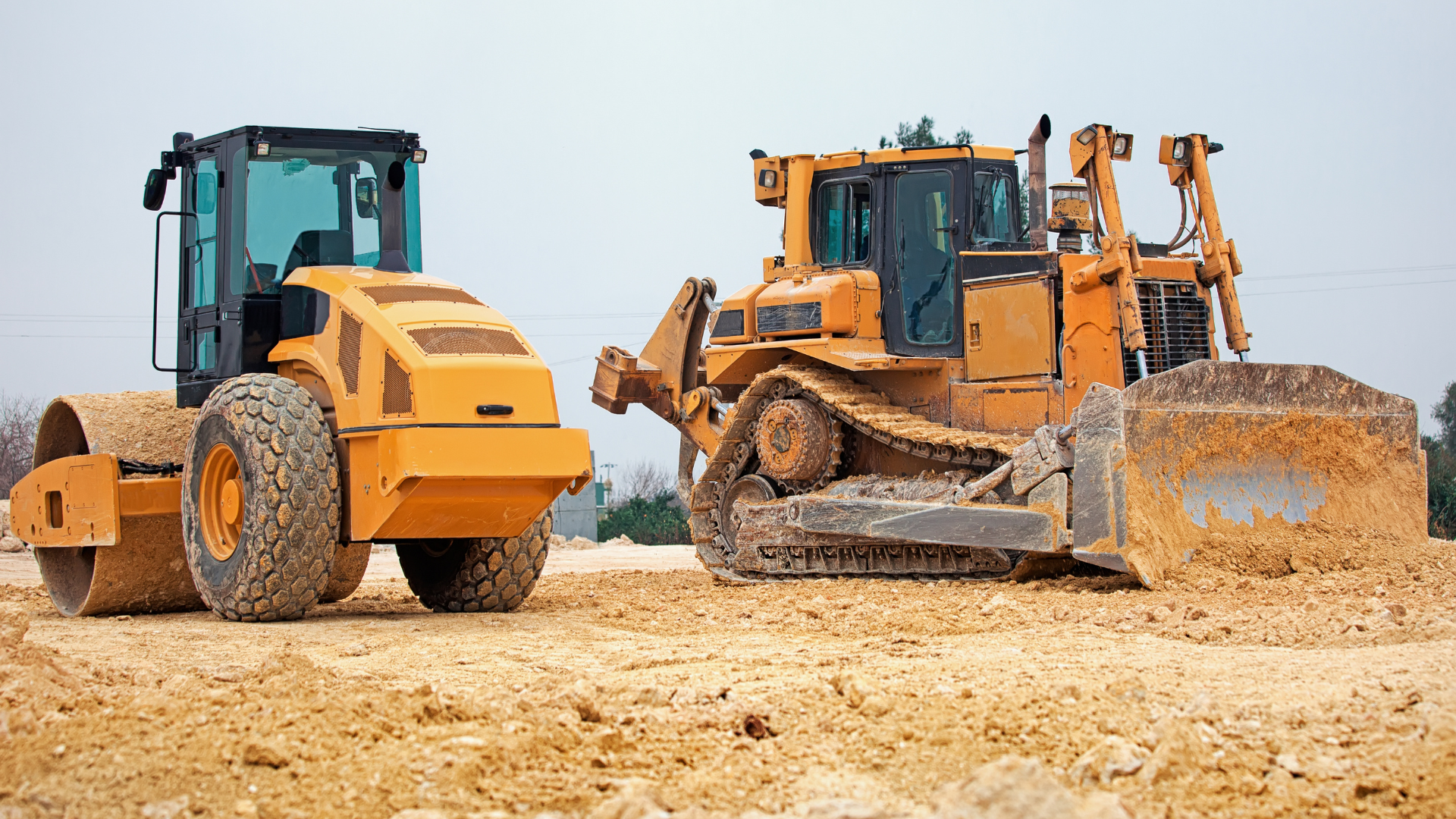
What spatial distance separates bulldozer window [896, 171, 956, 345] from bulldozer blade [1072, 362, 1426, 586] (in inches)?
97.4

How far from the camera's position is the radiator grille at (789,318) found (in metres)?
10.8

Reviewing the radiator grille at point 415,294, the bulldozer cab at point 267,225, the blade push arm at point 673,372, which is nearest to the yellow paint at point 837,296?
the blade push arm at point 673,372

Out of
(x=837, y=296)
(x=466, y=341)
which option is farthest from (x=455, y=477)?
(x=837, y=296)

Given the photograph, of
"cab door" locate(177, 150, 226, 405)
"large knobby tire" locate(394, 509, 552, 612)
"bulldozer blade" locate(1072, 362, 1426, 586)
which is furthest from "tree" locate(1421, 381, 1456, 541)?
"cab door" locate(177, 150, 226, 405)

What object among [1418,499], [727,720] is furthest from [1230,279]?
[727,720]

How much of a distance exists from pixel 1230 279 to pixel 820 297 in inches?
119

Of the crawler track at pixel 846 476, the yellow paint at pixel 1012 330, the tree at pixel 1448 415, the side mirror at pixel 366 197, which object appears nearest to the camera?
the side mirror at pixel 366 197

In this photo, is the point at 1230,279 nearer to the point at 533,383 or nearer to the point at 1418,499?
the point at 1418,499

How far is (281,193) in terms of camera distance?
8.16m

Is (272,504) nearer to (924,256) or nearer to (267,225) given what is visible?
(267,225)

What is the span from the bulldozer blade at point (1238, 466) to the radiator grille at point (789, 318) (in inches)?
122

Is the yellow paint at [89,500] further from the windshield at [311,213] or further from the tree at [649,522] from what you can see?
the tree at [649,522]

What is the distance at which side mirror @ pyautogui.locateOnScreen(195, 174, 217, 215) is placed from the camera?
27.2 ft

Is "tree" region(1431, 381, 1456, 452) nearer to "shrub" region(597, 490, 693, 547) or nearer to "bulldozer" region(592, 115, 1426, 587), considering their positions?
"shrub" region(597, 490, 693, 547)
